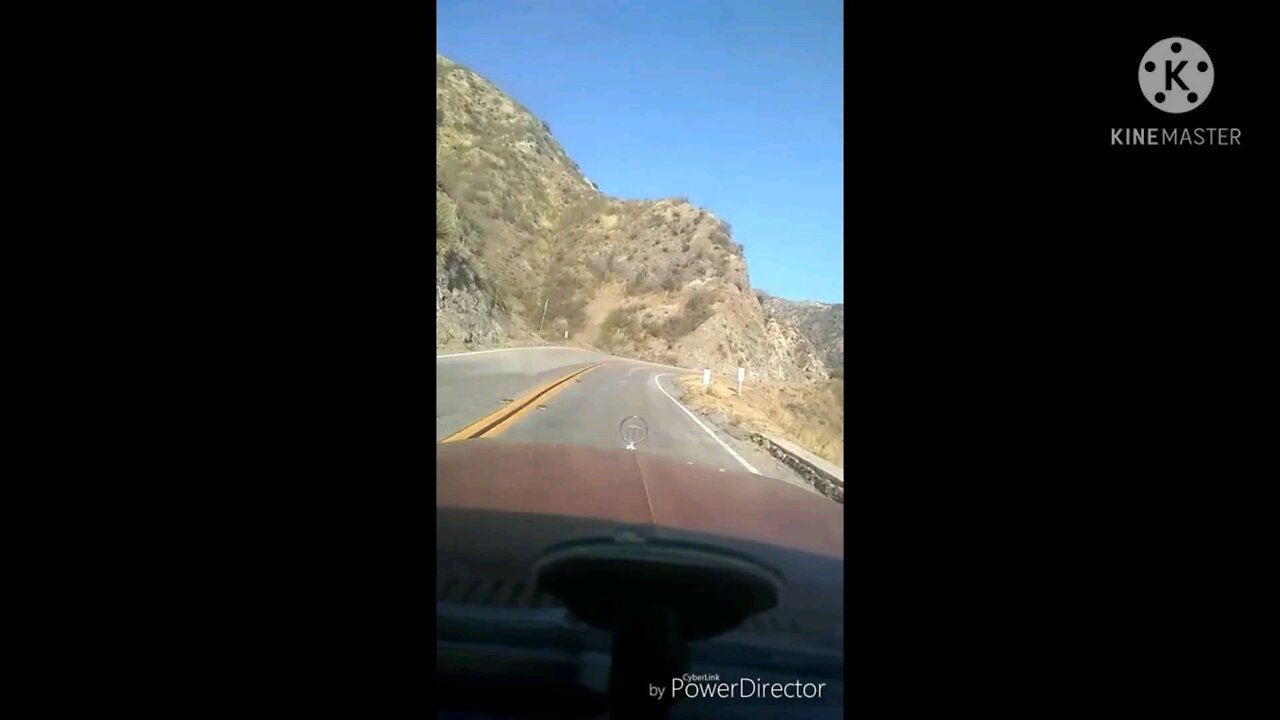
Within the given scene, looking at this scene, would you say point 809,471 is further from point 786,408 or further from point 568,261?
point 568,261

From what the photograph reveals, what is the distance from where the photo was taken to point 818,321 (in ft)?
7.98

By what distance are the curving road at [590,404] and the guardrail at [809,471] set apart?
0.11ft

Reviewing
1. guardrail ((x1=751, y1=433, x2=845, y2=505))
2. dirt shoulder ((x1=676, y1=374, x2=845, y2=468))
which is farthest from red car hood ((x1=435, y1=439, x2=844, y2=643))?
dirt shoulder ((x1=676, y1=374, x2=845, y2=468))

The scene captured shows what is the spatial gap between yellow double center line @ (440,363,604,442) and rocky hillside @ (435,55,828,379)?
155 mm

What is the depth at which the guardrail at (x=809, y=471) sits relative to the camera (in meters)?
2.29

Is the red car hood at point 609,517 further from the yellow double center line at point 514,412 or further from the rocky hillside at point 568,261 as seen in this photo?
the rocky hillside at point 568,261

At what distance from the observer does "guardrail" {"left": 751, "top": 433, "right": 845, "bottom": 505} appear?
2.29 meters

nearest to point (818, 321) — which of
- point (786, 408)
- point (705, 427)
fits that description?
point (786, 408)
